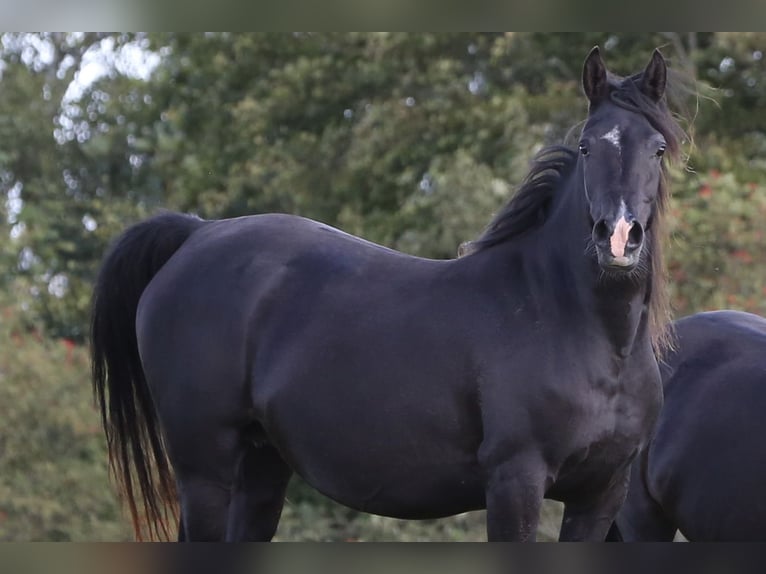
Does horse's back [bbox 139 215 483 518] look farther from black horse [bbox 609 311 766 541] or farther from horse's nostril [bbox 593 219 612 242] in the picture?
black horse [bbox 609 311 766 541]

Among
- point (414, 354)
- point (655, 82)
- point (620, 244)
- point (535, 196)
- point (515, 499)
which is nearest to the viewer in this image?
point (620, 244)

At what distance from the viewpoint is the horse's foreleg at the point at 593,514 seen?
367 centimetres

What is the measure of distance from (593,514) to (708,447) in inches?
43.0

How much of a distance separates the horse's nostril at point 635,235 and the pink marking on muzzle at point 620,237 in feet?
0.06

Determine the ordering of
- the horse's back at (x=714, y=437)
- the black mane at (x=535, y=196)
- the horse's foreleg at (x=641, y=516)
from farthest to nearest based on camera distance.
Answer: the horse's foreleg at (x=641, y=516)
the horse's back at (x=714, y=437)
the black mane at (x=535, y=196)

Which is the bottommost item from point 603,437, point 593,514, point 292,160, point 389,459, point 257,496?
point 292,160

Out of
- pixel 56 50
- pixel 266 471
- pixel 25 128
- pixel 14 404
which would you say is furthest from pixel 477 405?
pixel 56 50

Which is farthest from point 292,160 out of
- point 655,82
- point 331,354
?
point 655,82

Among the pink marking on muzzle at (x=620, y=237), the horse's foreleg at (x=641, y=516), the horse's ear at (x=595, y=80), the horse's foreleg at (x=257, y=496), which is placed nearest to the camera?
the pink marking on muzzle at (x=620, y=237)

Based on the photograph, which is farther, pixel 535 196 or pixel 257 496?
pixel 257 496

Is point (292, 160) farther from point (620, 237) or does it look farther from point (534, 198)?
point (620, 237)

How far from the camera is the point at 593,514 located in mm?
3684

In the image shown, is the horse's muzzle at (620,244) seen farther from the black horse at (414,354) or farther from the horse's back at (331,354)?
the horse's back at (331,354)

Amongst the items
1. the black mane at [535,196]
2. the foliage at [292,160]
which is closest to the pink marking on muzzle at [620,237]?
the black mane at [535,196]
